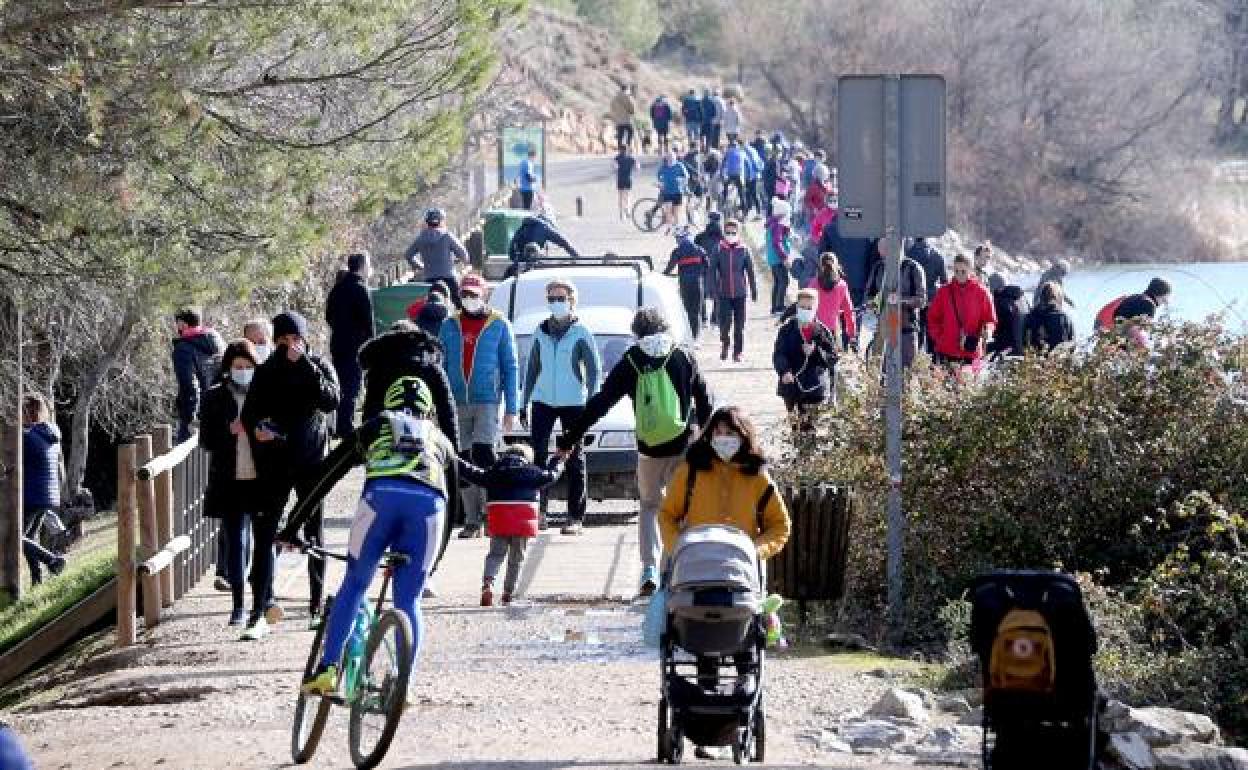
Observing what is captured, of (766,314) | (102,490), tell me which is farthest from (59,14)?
(766,314)

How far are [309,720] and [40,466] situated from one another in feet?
38.3

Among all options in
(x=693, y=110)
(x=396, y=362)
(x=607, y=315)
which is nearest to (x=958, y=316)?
(x=607, y=315)

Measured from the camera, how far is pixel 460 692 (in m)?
11.5

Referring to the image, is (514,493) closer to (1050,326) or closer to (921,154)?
(921,154)

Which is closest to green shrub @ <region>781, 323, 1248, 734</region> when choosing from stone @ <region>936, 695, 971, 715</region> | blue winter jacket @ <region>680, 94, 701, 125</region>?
stone @ <region>936, 695, 971, 715</region>

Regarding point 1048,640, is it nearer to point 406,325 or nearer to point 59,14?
point 406,325

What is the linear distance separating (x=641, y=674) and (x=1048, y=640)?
3.70 metres

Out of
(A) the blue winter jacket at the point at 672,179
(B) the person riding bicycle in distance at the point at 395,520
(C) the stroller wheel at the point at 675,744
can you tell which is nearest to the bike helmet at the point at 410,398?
(B) the person riding bicycle in distance at the point at 395,520

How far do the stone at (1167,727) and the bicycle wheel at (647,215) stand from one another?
35.3 meters

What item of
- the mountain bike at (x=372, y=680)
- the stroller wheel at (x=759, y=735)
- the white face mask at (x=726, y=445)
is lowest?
the stroller wheel at (x=759, y=735)

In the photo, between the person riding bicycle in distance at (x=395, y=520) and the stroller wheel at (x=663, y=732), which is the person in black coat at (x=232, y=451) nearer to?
the person riding bicycle in distance at (x=395, y=520)

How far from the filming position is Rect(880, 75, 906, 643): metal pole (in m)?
12.9

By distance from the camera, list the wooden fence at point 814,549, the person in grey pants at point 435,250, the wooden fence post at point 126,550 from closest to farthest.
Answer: the wooden fence at point 814,549, the wooden fence post at point 126,550, the person in grey pants at point 435,250

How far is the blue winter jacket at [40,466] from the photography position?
20797 mm
